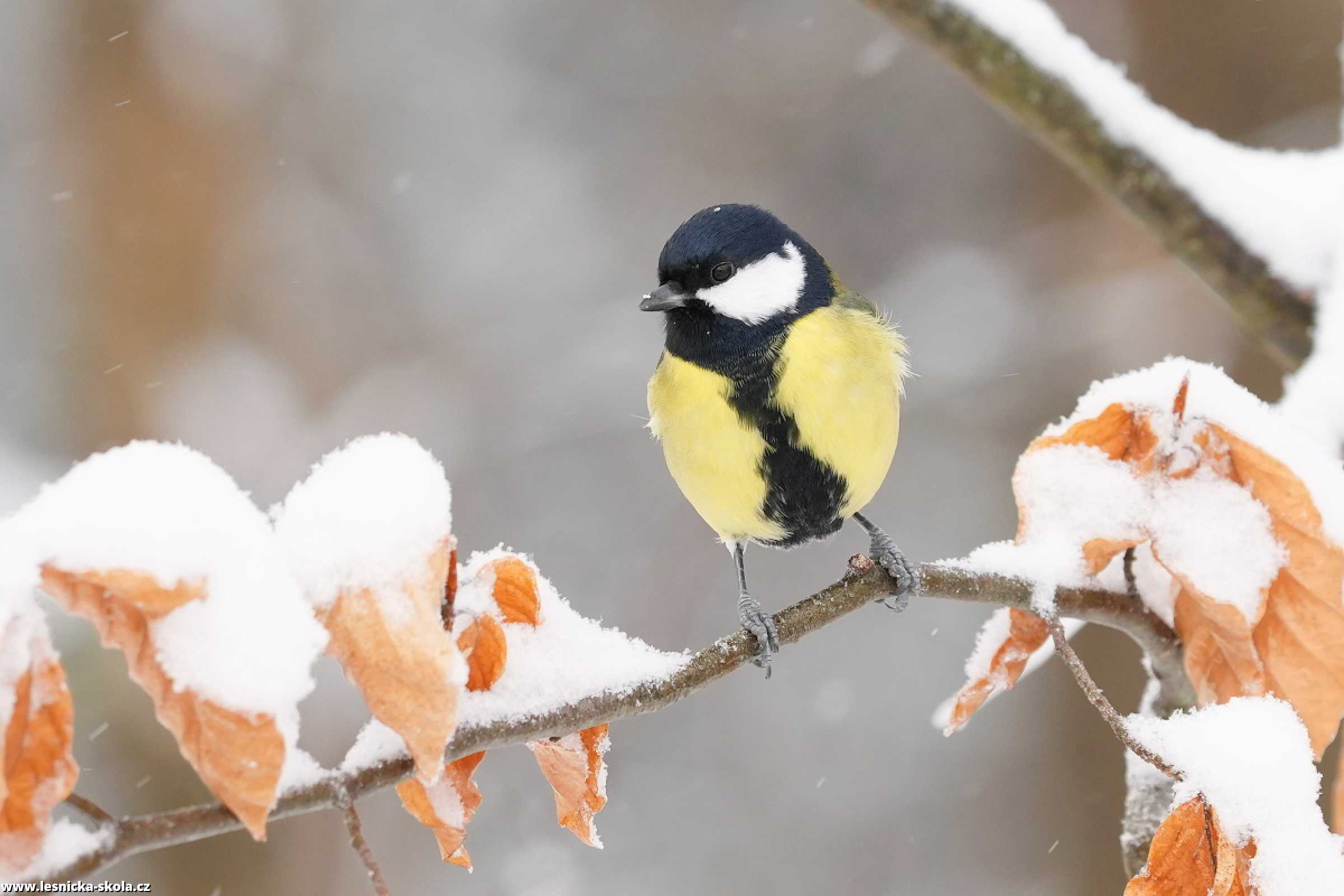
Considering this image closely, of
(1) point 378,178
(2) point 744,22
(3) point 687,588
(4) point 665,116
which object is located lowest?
(3) point 687,588

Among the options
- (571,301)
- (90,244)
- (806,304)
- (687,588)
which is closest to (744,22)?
(571,301)

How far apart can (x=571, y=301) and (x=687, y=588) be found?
1.13 meters

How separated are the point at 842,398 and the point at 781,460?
0.13m

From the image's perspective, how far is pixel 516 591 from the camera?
97 cm

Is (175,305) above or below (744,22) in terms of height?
below

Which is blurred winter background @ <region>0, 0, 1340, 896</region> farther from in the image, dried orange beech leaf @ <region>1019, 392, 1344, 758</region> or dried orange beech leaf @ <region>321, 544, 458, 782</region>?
dried orange beech leaf @ <region>321, 544, 458, 782</region>

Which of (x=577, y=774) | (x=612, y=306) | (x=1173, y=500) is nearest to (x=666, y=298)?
(x=1173, y=500)

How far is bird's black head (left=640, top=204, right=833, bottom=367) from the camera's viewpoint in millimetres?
1824

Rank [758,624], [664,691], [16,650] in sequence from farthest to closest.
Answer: [758,624]
[664,691]
[16,650]

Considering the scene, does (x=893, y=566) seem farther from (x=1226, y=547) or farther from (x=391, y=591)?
(x=391, y=591)

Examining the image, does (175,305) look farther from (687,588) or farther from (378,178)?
(687,588)

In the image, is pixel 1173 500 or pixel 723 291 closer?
pixel 1173 500

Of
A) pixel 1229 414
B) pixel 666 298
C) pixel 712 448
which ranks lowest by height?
pixel 712 448

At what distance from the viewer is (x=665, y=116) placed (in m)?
4.45
